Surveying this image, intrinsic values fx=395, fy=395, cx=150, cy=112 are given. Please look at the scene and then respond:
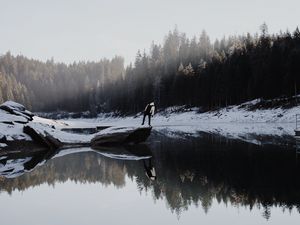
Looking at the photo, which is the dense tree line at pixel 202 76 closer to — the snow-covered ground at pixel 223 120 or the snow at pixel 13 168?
the snow-covered ground at pixel 223 120

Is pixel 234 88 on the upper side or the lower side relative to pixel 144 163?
upper

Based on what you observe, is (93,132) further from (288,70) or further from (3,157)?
(288,70)

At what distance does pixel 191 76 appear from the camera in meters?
98.8

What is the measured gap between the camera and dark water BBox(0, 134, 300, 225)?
9414 millimetres

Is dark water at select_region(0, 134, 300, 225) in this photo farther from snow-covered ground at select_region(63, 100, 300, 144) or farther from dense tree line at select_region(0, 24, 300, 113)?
dense tree line at select_region(0, 24, 300, 113)

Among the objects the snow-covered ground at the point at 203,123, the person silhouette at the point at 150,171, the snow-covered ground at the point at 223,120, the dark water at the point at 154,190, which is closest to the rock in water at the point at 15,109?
the snow-covered ground at the point at 203,123

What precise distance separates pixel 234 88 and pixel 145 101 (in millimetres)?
33979

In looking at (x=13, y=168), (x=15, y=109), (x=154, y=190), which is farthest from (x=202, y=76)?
(x=154, y=190)

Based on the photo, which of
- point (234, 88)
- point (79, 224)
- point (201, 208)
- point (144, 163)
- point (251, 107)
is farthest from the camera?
point (234, 88)

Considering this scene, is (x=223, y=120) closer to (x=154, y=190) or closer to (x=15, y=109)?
(x=15, y=109)

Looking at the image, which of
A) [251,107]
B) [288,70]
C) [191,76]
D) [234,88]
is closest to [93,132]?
[251,107]

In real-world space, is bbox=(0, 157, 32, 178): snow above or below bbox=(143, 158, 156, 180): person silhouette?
above

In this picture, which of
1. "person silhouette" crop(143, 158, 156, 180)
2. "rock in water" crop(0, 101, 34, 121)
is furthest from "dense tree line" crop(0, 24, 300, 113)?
"person silhouette" crop(143, 158, 156, 180)

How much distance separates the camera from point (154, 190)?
12.3 m
